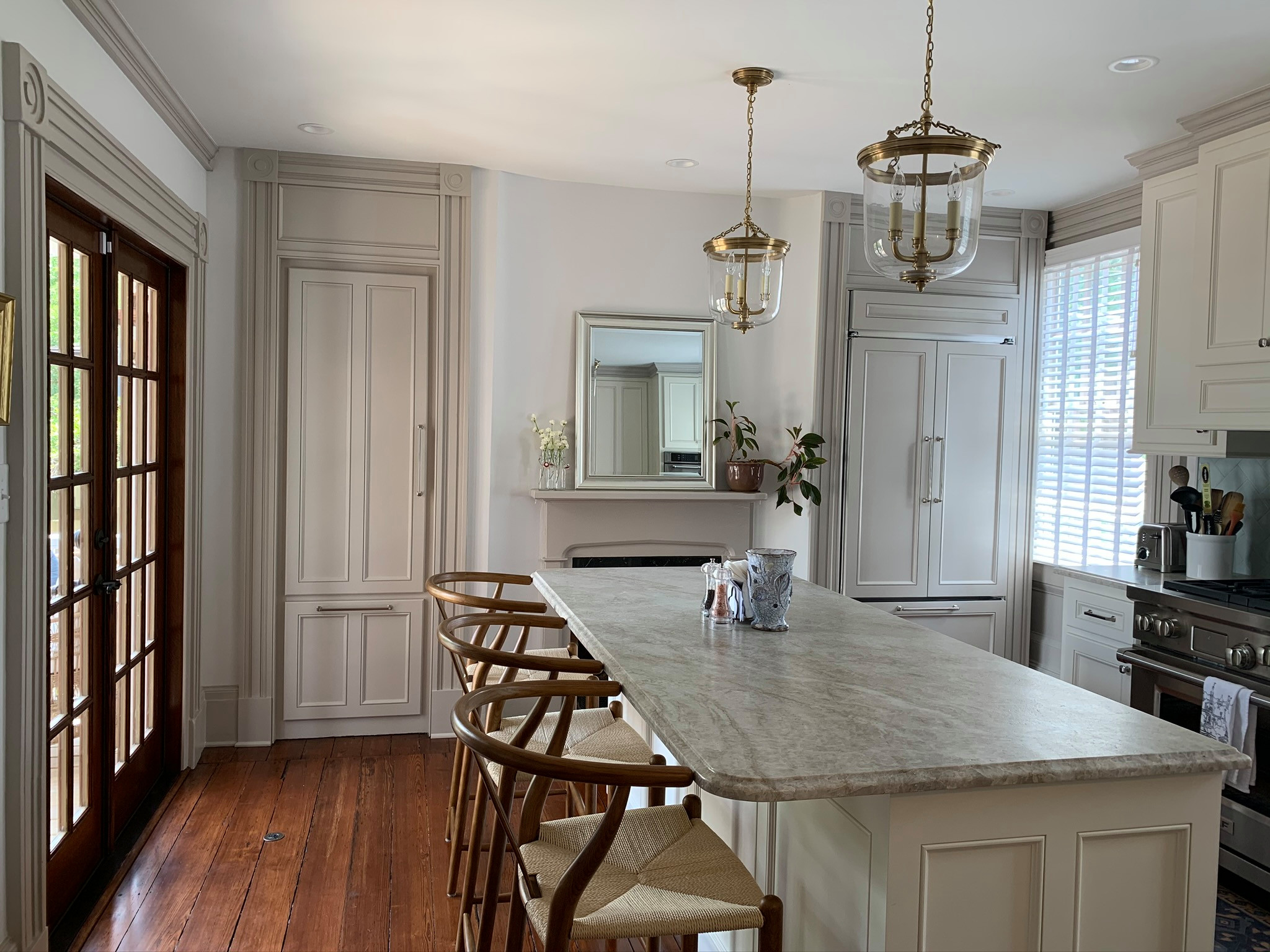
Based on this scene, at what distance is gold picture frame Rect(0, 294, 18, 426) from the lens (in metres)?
2.23

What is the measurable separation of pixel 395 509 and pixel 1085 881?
351 centimetres

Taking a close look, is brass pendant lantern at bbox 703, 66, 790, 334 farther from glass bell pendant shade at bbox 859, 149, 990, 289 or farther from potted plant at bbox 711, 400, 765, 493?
potted plant at bbox 711, 400, 765, 493

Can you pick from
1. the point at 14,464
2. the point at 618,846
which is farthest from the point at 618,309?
the point at 618,846

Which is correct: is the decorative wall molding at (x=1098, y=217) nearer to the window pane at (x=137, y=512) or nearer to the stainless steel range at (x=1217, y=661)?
the stainless steel range at (x=1217, y=661)

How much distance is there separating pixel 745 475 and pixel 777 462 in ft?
0.68

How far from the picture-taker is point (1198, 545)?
3830mm

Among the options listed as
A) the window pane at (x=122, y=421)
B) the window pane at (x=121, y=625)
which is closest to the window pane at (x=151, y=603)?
the window pane at (x=121, y=625)

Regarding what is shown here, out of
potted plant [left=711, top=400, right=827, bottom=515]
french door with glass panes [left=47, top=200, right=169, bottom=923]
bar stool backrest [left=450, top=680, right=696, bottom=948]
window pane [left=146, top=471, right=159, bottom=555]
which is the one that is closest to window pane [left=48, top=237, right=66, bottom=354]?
french door with glass panes [left=47, top=200, right=169, bottom=923]

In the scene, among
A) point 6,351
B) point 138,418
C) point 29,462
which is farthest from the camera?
point 138,418

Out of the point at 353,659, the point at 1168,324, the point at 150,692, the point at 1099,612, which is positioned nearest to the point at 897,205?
the point at 1168,324

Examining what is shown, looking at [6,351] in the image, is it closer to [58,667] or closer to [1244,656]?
[58,667]

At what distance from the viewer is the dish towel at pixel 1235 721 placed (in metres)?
3.01

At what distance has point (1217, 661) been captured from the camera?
324 cm

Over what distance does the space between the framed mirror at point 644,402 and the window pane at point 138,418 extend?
191 cm
